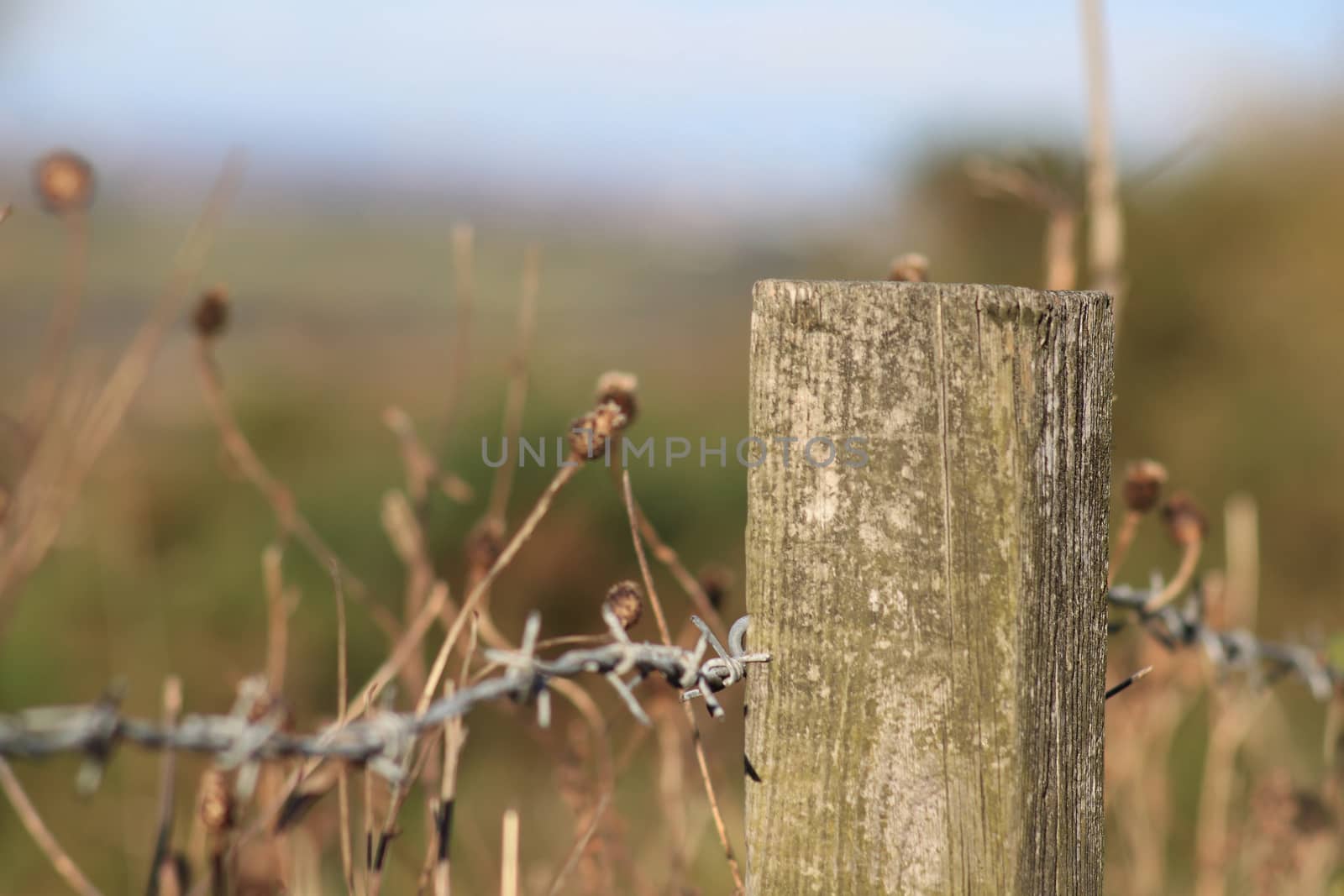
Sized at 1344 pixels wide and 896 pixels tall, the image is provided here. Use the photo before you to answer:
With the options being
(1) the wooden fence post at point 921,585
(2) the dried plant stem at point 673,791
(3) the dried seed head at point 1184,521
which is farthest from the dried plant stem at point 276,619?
(3) the dried seed head at point 1184,521

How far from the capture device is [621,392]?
1.21 meters

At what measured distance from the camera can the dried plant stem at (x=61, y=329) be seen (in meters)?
1.29

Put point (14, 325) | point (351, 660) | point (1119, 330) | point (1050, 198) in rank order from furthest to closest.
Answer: point (14, 325), point (1119, 330), point (351, 660), point (1050, 198)

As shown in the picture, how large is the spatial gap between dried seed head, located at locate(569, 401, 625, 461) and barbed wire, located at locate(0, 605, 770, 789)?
0.58ft

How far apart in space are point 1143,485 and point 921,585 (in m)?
0.58

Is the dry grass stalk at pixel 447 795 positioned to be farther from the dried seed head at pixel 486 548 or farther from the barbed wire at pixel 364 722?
the dried seed head at pixel 486 548

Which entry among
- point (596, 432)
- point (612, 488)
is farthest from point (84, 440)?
point (612, 488)

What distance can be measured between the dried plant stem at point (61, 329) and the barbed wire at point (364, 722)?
51cm

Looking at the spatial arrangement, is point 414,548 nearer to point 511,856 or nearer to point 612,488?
point 511,856

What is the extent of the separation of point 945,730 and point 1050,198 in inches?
48.5

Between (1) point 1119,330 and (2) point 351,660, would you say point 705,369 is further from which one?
(2) point 351,660

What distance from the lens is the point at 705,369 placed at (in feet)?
26.9

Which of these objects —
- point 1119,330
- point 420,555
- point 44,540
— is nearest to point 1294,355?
point 1119,330

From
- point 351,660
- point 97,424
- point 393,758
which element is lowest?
point 351,660
